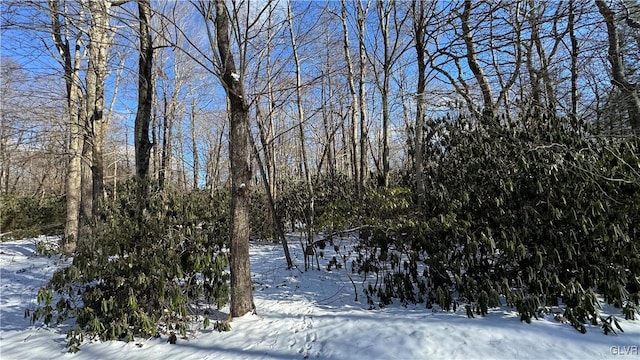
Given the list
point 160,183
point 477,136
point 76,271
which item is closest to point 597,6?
point 477,136

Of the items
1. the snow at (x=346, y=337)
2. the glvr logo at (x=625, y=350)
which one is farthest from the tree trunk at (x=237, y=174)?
the glvr logo at (x=625, y=350)

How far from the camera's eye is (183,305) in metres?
3.96

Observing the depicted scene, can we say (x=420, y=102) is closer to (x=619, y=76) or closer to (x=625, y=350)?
(x=619, y=76)

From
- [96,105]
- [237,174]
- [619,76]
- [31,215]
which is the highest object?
[96,105]

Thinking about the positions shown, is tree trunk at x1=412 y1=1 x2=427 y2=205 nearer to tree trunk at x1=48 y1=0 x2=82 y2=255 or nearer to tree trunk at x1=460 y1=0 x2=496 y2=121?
tree trunk at x1=460 y1=0 x2=496 y2=121

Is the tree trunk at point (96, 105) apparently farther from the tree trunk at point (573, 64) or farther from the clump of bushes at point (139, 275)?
the tree trunk at point (573, 64)

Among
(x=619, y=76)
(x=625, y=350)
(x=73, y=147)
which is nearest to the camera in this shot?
(x=625, y=350)

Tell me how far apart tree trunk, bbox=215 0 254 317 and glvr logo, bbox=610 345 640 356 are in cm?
370

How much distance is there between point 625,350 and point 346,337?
7.94 ft

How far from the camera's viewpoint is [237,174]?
170 inches

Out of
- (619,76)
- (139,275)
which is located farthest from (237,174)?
(619,76)

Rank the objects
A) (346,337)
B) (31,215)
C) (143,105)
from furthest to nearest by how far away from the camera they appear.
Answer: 1. (31,215)
2. (143,105)
3. (346,337)

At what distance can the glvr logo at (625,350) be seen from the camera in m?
2.89

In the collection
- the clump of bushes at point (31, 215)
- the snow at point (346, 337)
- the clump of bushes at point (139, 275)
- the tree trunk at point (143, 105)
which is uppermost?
the tree trunk at point (143, 105)
